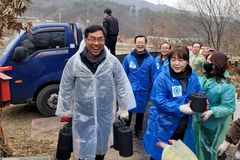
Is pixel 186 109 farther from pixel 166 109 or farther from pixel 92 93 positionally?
pixel 92 93

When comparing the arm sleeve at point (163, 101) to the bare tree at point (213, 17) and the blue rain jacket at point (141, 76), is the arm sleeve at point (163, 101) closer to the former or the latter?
the blue rain jacket at point (141, 76)

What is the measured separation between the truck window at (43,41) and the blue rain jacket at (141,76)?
206 centimetres

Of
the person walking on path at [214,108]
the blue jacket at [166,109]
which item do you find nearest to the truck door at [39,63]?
the person walking on path at [214,108]

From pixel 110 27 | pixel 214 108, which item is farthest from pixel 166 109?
Answer: pixel 110 27

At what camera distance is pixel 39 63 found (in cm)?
706

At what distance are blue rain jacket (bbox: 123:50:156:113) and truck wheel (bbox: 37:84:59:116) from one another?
2097 millimetres

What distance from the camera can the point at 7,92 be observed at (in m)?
4.20

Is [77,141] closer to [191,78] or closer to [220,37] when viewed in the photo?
[191,78]

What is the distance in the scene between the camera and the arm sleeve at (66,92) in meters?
3.51

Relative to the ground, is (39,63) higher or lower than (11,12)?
lower

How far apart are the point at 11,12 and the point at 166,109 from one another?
2080 millimetres

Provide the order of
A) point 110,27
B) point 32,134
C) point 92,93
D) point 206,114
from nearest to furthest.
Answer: point 92,93
point 206,114
point 32,134
point 110,27

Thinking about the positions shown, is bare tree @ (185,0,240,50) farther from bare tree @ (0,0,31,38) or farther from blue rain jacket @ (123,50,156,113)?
bare tree @ (0,0,31,38)

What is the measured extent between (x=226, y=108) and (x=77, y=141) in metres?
1.70
